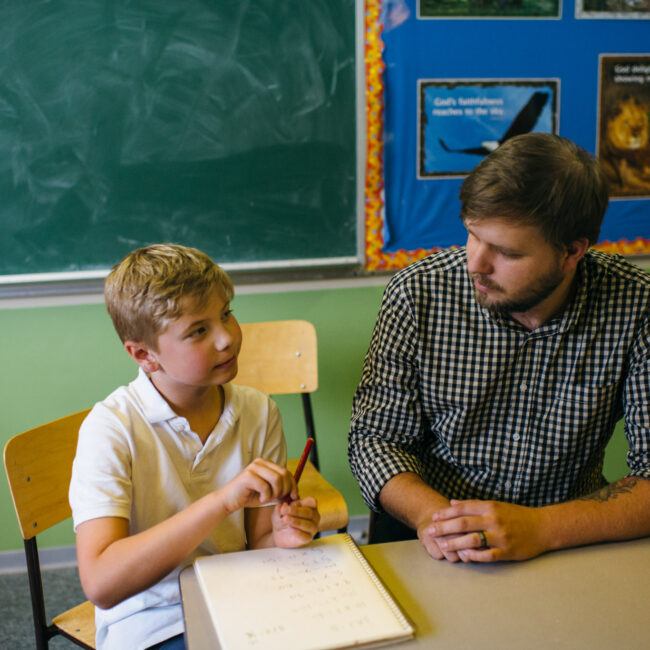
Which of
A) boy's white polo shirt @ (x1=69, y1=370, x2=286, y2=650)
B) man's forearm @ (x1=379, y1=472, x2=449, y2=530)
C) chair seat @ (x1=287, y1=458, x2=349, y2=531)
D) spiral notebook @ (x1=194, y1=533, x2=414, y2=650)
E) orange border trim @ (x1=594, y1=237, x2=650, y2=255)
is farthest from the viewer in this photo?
orange border trim @ (x1=594, y1=237, x2=650, y2=255)

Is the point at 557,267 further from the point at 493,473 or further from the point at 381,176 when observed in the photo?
the point at 381,176

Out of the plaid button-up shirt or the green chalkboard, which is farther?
the green chalkboard

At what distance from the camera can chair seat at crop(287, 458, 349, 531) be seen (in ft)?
5.83

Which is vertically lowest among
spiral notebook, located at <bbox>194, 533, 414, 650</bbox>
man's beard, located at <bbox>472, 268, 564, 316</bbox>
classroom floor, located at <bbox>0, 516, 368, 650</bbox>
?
classroom floor, located at <bbox>0, 516, 368, 650</bbox>

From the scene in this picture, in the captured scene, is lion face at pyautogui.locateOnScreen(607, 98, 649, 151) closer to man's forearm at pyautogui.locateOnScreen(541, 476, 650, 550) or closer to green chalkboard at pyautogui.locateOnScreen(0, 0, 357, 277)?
green chalkboard at pyautogui.locateOnScreen(0, 0, 357, 277)

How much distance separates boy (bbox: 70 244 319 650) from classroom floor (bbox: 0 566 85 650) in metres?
1.14

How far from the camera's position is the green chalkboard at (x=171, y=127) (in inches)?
83.0

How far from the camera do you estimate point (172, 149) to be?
2209mm

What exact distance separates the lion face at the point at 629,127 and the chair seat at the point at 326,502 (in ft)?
5.36

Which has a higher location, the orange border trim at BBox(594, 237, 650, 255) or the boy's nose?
the boy's nose

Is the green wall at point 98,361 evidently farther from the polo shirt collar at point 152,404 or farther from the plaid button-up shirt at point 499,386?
the polo shirt collar at point 152,404

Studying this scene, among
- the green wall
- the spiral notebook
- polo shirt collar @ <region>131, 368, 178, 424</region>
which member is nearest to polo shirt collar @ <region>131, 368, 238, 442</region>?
polo shirt collar @ <region>131, 368, 178, 424</region>

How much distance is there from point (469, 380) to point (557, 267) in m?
0.28

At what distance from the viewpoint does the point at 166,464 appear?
1.12 meters
